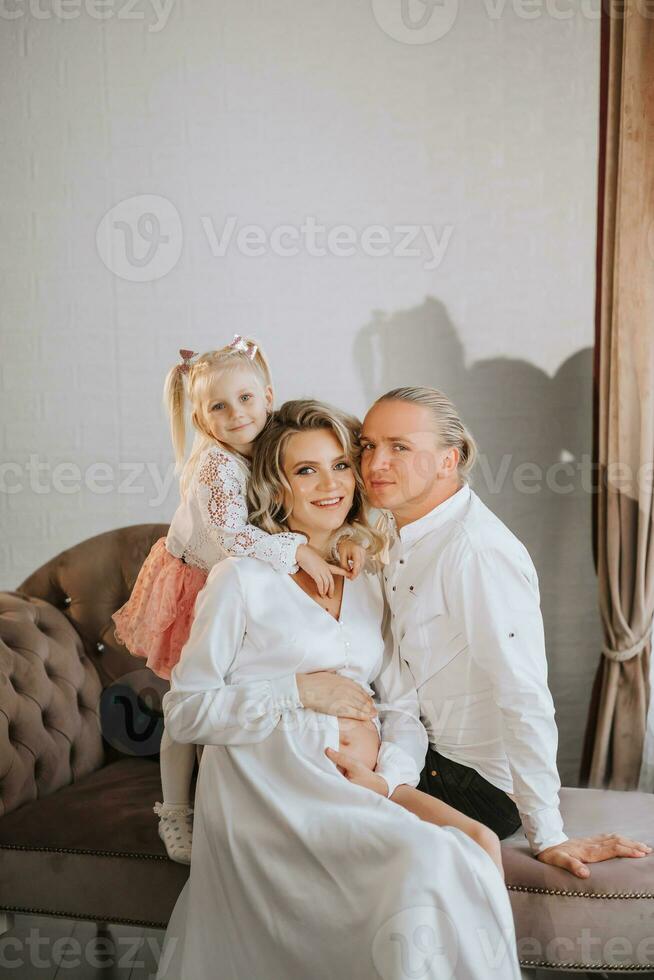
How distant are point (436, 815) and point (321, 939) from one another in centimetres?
31

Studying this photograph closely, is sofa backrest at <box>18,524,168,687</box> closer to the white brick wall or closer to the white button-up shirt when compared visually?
the white brick wall

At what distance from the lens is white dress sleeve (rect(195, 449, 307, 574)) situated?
1834 mm

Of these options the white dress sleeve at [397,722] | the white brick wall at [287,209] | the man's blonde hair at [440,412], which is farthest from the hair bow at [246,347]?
the white brick wall at [287,209]

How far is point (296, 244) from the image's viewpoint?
3.01 m

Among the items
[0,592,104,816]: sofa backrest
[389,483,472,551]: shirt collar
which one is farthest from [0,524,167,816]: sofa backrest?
[389,483,472,551]: shirt collar

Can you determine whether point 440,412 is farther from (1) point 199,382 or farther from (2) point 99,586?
(2) point 99,586

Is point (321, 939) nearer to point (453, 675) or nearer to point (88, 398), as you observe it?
point (453, 675)

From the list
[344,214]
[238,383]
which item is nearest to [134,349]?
[344,214]

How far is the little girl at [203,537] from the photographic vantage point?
6.20ft

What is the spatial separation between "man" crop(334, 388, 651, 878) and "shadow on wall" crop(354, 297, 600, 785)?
113 cm

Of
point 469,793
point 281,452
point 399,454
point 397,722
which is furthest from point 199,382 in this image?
point 469,793

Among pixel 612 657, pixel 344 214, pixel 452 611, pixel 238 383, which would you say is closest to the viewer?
pixel 452 611

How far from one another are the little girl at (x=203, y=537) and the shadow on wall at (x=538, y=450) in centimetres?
102

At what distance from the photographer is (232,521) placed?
6.22 feet
